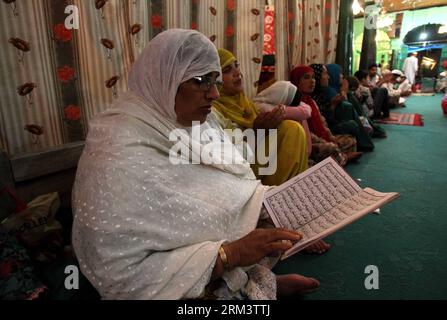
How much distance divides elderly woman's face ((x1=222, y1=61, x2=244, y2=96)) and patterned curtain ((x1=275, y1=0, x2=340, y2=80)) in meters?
1.46

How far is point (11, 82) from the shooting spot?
1.29 meters

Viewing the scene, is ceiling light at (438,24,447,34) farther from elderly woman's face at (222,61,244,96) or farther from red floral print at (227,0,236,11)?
elderly woman's face at (222,61,244,96)

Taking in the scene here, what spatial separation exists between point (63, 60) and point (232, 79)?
935 mm

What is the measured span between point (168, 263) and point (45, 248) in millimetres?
760

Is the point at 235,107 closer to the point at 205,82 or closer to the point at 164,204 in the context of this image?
the point at 205,82

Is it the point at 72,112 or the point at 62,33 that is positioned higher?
the point at 62,33

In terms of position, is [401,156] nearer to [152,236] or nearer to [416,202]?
[416,202]

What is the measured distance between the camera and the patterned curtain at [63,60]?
4.24 feet

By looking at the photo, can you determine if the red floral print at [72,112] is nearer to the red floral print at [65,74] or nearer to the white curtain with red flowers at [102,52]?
the white curtain with red flowers at [102,52]

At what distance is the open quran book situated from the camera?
40.1 inches

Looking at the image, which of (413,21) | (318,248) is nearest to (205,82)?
(318,248)

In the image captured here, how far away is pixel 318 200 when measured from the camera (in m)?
1.13

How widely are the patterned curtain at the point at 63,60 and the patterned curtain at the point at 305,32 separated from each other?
1.52 m

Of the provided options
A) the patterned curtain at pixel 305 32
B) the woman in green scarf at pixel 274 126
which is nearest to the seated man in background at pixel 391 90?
the patterned curtain at pixel 305 32
